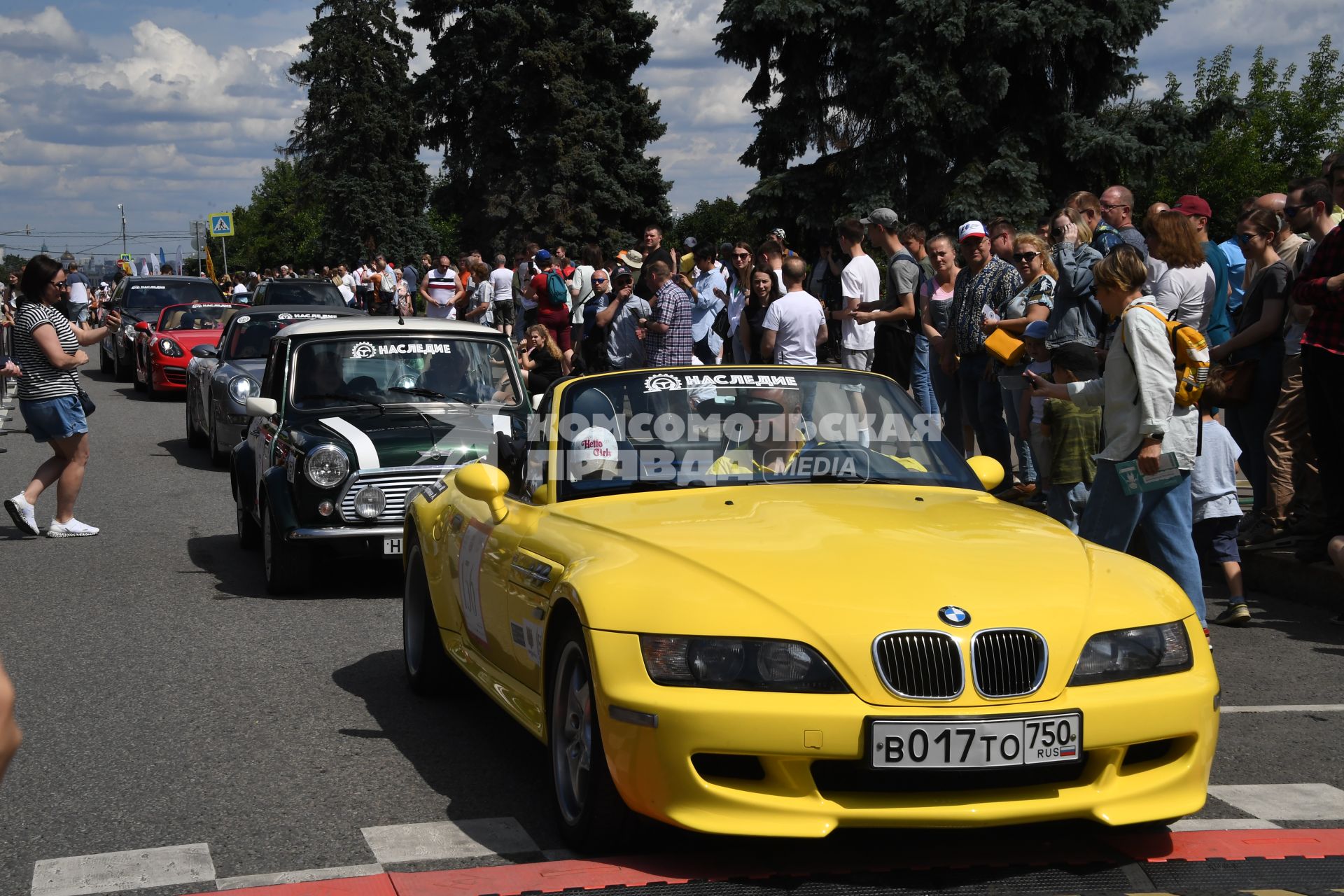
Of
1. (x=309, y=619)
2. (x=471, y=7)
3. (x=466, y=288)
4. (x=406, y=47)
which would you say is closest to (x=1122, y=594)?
(x=309, y=619)

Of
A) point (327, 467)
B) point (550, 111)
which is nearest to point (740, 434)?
point (327, 467)

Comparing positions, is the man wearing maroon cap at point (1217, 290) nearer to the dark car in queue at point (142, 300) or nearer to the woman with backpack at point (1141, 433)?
the woman with backpack at point (1141, 433)

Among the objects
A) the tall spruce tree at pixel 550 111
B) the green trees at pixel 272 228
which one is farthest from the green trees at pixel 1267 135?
the green trees at pixel 272 228

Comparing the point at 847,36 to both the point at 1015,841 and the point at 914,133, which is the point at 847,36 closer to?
the point at 914,133

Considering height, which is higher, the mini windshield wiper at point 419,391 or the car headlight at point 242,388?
the mini windshield wiper at point 419,391

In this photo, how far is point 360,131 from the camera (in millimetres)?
66125

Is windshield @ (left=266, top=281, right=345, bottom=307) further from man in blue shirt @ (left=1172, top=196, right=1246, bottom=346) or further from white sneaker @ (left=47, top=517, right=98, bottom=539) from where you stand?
man in blue shirt @ (left=1172, top=196, right=1246, bottom=346)

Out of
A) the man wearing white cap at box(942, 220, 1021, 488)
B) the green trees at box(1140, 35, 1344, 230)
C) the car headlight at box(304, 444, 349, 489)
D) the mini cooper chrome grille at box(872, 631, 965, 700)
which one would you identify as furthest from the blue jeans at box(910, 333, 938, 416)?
the green trees at box(1140, 35, 1344, 230)

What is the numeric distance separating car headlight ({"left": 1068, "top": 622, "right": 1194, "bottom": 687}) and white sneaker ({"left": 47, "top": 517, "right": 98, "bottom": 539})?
29.9 ft

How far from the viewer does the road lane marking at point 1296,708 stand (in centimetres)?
630

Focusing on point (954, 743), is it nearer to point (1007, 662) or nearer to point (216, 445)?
point (1007, 662)

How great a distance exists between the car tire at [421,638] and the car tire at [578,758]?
173 cm

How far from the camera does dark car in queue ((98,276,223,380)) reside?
2836 cm

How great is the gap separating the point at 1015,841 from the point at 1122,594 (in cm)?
77
